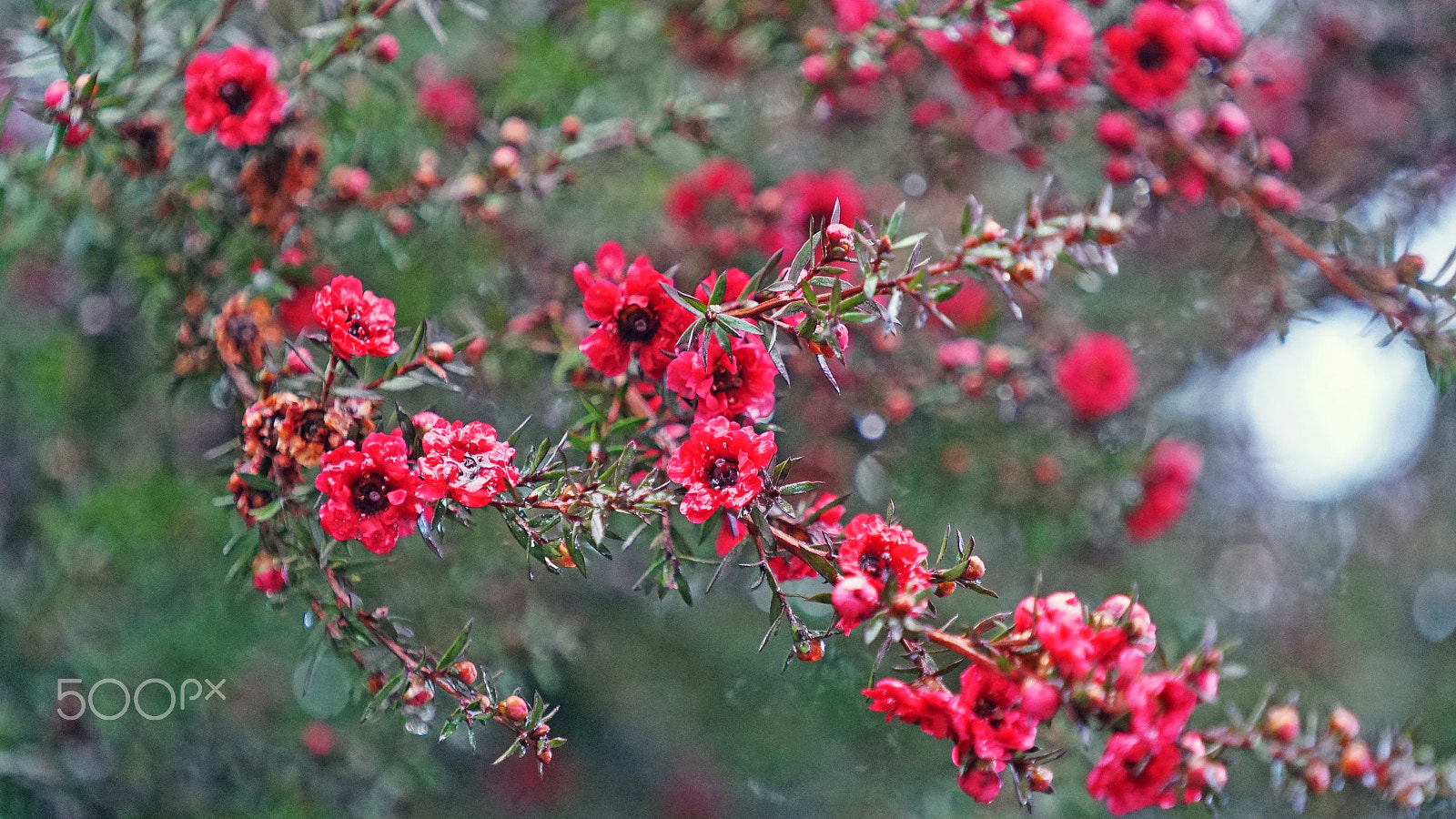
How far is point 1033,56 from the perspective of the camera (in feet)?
4.84

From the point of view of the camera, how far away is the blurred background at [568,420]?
4.93 feet

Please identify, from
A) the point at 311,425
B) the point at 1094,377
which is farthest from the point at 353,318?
the point at 1094,377

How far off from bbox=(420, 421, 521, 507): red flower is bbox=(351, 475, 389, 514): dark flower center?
0.05 metres

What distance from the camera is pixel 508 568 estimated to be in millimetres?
1538

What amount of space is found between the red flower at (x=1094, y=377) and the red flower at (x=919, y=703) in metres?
1.12

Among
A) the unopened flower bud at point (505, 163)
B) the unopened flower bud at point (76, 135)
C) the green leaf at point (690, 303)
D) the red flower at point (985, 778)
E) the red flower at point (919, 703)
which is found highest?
the unopened flower bud at point (76, 135)

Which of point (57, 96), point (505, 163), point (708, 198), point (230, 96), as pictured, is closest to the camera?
point (57, 96)

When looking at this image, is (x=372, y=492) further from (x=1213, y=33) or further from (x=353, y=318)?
(x=1213, y=33)

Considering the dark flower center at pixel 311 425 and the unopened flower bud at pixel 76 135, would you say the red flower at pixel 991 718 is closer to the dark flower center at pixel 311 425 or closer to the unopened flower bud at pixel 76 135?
the dark flower center at pixel 311 425

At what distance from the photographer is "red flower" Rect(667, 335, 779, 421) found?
0.86 meters

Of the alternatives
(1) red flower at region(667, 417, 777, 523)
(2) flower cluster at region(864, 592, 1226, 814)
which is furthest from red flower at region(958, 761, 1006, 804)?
(1) red flower at region(667, 417, 777, 523)

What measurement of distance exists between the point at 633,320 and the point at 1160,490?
1353 mm

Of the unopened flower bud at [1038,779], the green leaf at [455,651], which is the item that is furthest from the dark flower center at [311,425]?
the unopened flower bud at [1038,779]

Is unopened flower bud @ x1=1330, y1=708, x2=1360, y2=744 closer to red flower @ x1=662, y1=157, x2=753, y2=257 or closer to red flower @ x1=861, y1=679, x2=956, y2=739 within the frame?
red flower @ x1=861, y1=679, x2=956, y2=739
